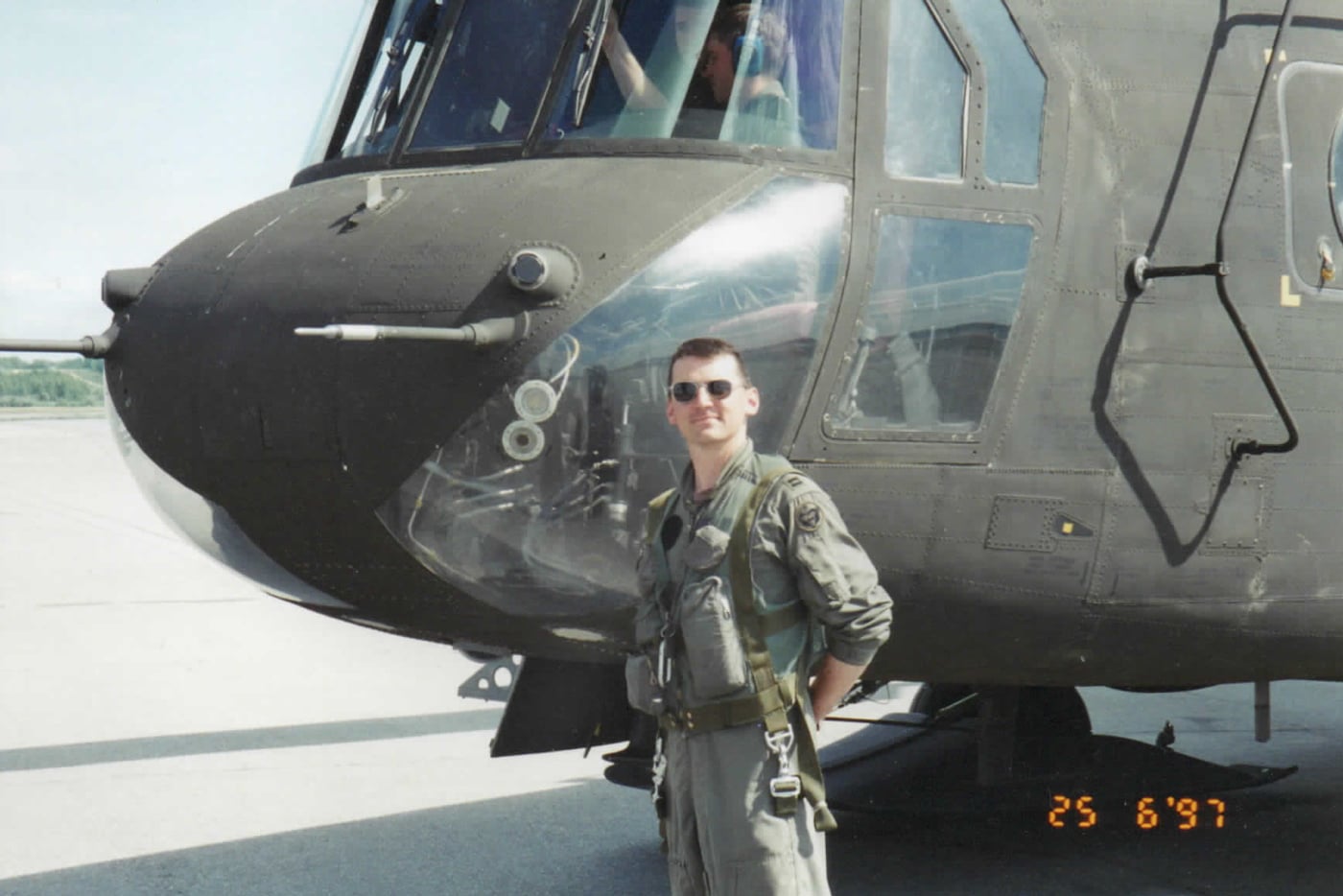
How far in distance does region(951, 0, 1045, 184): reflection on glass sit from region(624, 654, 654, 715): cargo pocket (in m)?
1.67

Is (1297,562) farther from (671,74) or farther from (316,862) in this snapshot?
(316,862)

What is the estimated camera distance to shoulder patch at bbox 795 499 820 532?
370 centimetres

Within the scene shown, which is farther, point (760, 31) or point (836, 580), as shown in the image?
point (760, 31)

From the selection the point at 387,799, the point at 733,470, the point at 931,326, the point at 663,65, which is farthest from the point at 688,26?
the point at 387,799

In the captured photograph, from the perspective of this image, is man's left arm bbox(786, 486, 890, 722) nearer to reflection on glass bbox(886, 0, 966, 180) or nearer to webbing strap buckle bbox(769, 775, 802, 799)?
webbing strap buckle bbox(769, 775, 802, 799)

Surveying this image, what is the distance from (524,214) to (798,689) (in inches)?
53.3

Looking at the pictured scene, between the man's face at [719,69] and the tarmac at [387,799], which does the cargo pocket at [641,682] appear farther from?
the tarmac at [387,799]

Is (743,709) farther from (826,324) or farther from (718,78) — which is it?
(718,78)

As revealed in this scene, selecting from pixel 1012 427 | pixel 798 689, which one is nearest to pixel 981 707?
pixel 1012 427

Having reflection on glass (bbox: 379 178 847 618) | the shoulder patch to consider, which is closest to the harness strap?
the shoulder patch

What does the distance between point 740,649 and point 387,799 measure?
12.9ft

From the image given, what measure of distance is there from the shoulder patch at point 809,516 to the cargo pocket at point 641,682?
45 centimetres

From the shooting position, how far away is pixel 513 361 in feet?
13.9

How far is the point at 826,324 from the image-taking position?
4523mm
